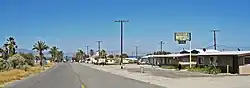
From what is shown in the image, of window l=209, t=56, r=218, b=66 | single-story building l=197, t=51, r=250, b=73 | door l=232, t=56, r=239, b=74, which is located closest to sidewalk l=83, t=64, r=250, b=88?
single-story building l=197, t=51, r=250, b=73

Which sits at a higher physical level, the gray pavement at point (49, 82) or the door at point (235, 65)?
the door at point (235, 65)

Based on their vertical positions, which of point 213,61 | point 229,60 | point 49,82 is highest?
point 229,60

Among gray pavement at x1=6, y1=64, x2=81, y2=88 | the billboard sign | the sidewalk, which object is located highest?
the billboard sign

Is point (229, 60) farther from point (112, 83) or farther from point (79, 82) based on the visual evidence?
point (79, 82)

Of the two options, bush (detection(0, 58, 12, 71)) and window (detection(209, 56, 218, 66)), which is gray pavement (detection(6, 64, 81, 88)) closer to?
window (detection(209, 56, 218, 66))

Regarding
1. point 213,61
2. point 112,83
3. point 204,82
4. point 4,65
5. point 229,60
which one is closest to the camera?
point 112,83

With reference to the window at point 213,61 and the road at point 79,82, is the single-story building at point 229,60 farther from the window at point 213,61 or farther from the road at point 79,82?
the road at point 79,82

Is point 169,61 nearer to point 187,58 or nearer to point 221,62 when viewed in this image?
point 187,58

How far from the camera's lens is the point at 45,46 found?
122 metres

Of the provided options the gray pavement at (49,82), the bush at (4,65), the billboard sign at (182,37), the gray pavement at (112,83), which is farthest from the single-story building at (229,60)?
the bush at (4,65)

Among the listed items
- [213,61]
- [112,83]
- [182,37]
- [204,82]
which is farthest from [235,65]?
[182,37]

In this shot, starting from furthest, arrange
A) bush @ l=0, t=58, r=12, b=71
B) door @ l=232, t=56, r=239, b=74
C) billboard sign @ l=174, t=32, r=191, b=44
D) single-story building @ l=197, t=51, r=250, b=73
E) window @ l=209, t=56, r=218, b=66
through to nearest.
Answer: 1. bush @ l=0, t=58, r=12, b=71
2. billboard sign @ l=174, t=32, r=191, b=44
3. window @ l=209, t=56, r=218, b=66
4. door @ l=232, t=56, r=239, b=74
5. single-story building @ l=197, t=51, r=250, b=73

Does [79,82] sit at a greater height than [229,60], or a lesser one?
lesser

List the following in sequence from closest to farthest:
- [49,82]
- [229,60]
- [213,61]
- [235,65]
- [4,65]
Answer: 1. [49,82]
2. [235,65]
3. [229,60]
4. [213,61]
5. [4,65]
